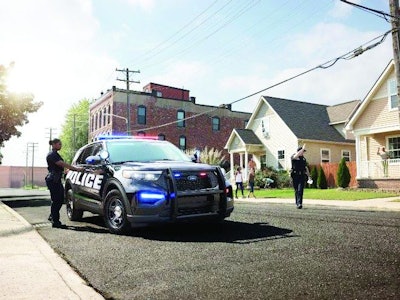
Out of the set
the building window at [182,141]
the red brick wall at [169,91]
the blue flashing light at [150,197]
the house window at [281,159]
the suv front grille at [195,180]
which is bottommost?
the blue flashing light at [150,197]

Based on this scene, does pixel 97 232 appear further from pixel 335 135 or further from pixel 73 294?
pixel 335 135

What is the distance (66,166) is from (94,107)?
150 ft

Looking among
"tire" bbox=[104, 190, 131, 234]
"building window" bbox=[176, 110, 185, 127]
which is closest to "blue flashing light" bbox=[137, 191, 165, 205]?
"tire" bbox=[104, 190, 131, 234]

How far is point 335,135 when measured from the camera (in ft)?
108

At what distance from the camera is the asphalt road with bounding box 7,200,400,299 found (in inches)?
131

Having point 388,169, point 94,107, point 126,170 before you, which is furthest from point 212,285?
point 94,107

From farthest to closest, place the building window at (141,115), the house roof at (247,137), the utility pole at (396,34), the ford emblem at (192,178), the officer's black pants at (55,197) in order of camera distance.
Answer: the building window at (141,115) < the house roof at (247,137) < the utility pole at (396,34) < the officer's black pants at (55,197) < the ford emblem at (192,178)

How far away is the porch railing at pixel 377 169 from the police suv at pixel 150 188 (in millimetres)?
17643

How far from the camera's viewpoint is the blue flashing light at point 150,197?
6141mm

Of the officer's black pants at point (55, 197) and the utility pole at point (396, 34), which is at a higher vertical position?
the utility pole at point (396, 34)

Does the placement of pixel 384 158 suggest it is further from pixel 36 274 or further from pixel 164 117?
pixel 164 117

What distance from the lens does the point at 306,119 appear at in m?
33.4

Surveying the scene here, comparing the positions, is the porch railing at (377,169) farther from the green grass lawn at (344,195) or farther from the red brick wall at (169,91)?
the red brick wall at (169,91)

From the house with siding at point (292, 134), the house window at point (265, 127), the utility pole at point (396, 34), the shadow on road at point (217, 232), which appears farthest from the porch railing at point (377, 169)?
the shadow on road at point (217, 232)
